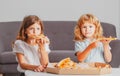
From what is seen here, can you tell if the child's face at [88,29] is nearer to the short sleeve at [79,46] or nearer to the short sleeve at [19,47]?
the short sleeve at [79,46]

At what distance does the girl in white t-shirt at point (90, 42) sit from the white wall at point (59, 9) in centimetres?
219

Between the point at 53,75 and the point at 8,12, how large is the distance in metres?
3.02

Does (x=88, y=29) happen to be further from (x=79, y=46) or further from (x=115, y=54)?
(x=115, y=54)

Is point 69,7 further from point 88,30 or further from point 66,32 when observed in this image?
point 88,30

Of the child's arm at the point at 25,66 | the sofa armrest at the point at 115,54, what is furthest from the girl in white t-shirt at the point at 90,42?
the sofa armrest at the point at 115,54

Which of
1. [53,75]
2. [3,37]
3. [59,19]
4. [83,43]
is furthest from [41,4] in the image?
[53,75]

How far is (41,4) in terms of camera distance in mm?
4703

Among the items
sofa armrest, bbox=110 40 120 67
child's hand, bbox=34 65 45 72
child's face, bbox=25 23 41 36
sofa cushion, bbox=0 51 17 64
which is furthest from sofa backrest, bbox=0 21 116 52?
child's hand, bbox=34 65 45 72

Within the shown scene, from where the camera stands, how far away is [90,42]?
2.47 metres

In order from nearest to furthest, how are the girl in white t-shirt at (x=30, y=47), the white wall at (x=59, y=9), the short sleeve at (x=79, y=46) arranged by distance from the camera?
the girl in white t-shirt at (x=30, y=47) → the short sleeve at (x=79, y=46) → the white wall at (x=59, y=9)

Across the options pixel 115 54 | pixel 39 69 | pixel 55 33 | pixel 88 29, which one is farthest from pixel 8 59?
pixel 39 69

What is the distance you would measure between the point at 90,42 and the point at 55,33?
1.98 m

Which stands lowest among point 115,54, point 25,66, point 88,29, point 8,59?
point 8,59

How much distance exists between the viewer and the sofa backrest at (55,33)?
→ 14.2 ft
